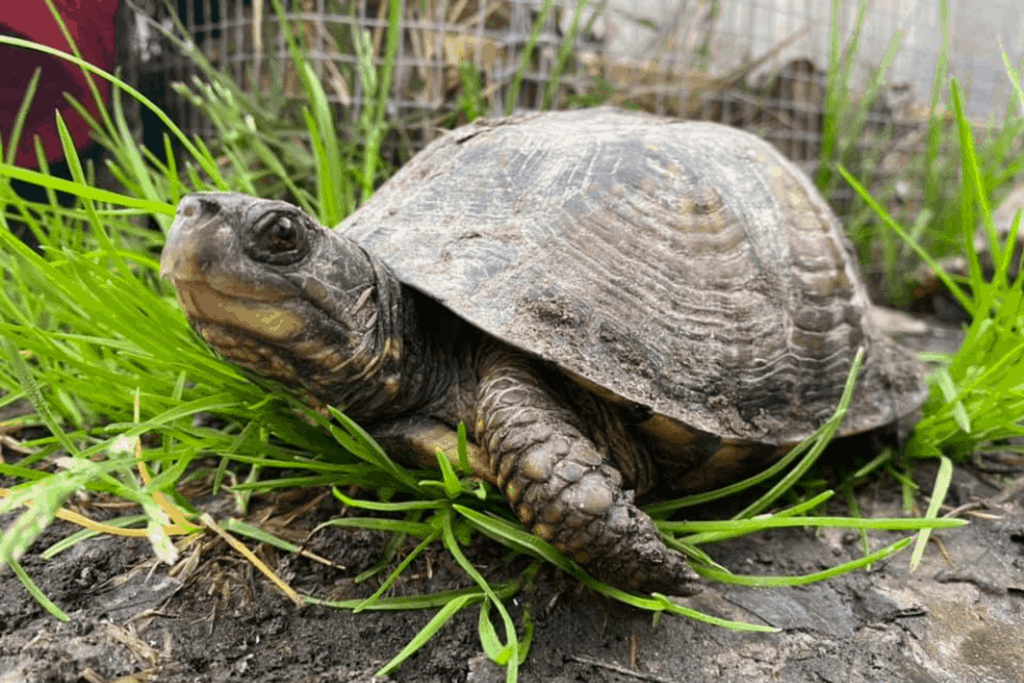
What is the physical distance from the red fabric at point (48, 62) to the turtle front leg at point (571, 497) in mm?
947

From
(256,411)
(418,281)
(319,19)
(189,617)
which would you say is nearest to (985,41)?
(319,19)

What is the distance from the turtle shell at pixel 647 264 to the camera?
1.30 metres

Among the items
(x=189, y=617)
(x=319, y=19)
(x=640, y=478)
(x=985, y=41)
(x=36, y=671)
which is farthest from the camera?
(x=985, y=41)

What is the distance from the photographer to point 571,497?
1097 millimetres

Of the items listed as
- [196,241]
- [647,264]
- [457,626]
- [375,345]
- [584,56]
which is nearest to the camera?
[196,241]

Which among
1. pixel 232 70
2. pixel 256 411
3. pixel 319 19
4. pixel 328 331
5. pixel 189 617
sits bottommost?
pixel 189 617

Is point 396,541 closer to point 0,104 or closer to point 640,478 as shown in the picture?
point 640,478

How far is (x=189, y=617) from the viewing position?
3.72ft

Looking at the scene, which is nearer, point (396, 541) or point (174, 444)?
point (396, 541)

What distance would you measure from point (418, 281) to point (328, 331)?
0.68 feet

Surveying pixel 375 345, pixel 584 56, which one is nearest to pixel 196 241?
pixel 375 345

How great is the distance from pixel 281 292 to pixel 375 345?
0.21 metres

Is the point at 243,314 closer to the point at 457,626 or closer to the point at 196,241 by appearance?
the point at 196,241

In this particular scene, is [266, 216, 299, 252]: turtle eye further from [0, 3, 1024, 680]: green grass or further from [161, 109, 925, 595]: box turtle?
[0, 3, 1024, 680]: green grass
